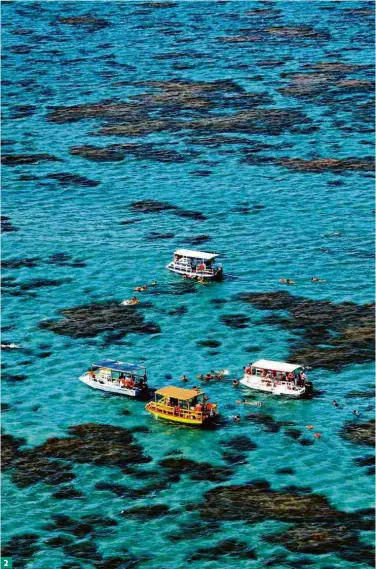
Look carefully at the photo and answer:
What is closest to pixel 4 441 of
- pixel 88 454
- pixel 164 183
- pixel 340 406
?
pixel 88 454

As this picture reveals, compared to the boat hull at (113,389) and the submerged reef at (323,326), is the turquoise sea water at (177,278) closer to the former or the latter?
the boat hull at (113,389)

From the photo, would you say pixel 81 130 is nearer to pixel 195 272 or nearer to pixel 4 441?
pixel 195 272

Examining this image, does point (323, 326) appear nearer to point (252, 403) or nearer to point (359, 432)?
point (252, 403)

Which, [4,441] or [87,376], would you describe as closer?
[4,441]

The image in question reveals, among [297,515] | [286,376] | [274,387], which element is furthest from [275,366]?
[297,515]

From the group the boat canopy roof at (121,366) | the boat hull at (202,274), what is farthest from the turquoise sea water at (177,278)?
→ the boat canopy roof at (121,366)

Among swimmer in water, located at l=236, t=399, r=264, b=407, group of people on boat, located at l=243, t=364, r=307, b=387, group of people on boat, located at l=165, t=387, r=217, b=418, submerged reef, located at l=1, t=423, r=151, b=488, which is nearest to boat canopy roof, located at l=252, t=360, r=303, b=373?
group of people on boat, located at l=243, t=364, r=307, b=387

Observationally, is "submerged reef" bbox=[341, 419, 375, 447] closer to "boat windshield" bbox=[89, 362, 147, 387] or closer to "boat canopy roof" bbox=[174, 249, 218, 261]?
"boat windshield" bbox=[89, 362, 147, 387]
